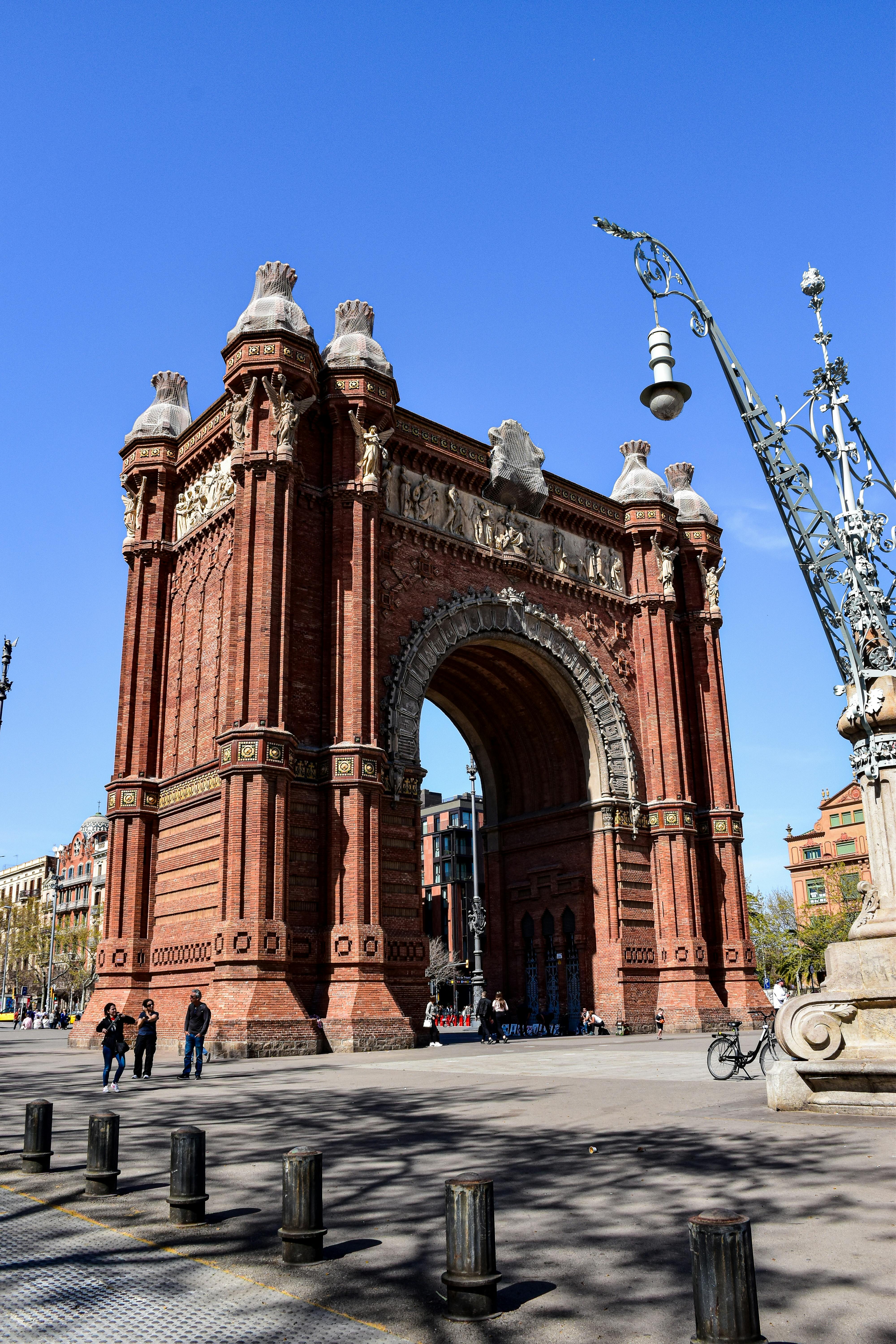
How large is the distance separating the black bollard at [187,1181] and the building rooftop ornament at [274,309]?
24.6m

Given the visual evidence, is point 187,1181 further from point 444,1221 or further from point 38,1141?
point 38,1141

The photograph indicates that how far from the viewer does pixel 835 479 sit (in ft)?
45.0

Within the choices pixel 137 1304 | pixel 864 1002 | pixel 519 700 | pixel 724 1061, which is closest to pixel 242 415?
pixel 519 700

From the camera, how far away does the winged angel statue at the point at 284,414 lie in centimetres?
2802

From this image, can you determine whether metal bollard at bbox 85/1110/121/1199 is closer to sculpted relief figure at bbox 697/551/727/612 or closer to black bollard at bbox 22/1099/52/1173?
black bollard at bbox 22/1099/52/1173

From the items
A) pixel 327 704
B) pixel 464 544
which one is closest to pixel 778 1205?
pixel 327 704

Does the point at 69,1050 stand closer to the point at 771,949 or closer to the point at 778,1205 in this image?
the point at 778,1205

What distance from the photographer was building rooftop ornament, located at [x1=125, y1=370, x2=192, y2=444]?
34.2 meters

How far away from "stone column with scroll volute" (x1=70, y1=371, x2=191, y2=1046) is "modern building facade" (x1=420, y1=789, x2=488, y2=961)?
46229 mm

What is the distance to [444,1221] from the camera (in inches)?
299

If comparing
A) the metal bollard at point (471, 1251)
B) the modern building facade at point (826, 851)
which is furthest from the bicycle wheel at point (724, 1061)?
the modern building facade at point (826, 851)

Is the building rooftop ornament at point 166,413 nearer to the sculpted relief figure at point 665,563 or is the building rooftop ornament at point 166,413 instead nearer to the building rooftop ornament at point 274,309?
the building rooftop ornament at point 274,309

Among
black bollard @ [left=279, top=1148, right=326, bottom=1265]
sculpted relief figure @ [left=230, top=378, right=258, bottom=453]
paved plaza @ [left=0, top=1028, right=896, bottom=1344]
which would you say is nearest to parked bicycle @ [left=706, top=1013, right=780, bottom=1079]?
paved plaza @ [left=0, top=1028, right=896, bottom=1344]

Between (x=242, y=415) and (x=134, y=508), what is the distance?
736 cm
